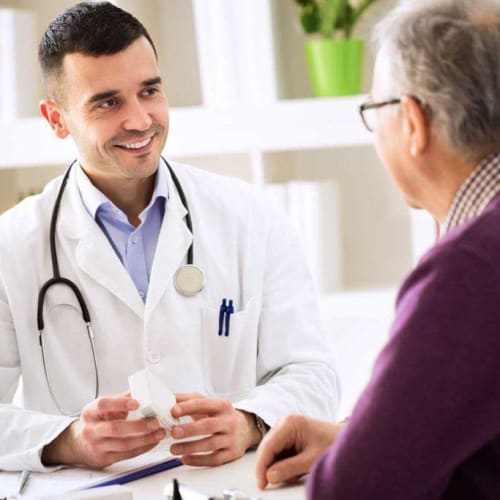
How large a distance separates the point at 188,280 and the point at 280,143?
1002 mm

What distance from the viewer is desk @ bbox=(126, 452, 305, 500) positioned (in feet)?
5.21

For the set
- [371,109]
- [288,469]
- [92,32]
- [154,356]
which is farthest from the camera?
[92,32]

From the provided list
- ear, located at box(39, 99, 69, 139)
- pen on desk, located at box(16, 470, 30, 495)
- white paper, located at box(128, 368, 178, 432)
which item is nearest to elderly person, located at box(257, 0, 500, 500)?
white paper, located at box(128, 368, 178, 432)

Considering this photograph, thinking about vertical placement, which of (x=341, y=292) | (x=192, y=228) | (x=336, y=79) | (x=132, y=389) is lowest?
(x=341, y=292)

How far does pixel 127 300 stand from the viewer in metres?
2.20

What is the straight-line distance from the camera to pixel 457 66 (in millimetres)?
1328

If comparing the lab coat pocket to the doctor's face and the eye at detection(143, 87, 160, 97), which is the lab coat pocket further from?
the eye at detection(143, 87, 160, 97)

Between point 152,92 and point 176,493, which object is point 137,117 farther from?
point 176,493

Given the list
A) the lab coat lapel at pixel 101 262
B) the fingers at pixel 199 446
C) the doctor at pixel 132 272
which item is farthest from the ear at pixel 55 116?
the fingers at pixel 199 446

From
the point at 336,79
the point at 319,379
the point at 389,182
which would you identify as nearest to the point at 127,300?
the point at 319,379

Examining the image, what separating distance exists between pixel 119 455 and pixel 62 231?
65 centimetres

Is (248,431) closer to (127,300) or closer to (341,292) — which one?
(127,300)

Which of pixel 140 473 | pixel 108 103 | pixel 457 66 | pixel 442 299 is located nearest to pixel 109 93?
pixel 108 103

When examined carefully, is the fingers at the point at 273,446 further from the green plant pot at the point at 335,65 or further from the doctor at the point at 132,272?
the green plant pot at the point at 335,65
